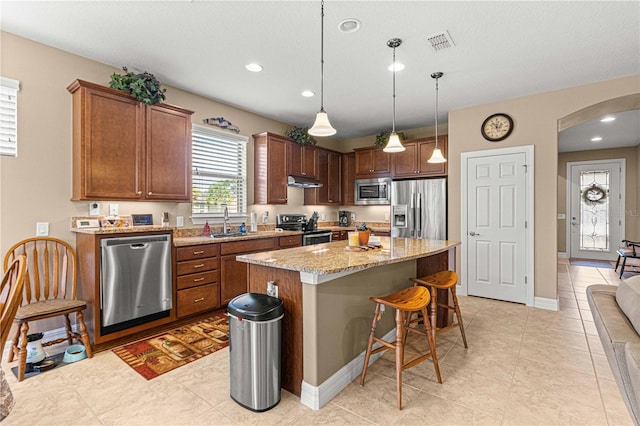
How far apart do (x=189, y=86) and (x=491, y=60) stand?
11.0ft

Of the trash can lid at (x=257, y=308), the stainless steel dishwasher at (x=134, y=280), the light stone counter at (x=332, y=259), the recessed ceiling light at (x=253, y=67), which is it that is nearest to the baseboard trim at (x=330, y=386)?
the trash can lid at (x=257, y=308)

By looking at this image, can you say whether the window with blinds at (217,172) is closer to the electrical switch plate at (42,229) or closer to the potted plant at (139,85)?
the potted plant at (139,85)

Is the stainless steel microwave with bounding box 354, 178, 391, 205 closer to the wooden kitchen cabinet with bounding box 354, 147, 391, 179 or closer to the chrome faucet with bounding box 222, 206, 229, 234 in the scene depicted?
the wooden kitchen cabinet with bounding box 354, 147, 391, 179

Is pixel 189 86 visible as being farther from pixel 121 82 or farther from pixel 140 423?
pixel 140 423

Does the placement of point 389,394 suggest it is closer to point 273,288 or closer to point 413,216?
point 273,288

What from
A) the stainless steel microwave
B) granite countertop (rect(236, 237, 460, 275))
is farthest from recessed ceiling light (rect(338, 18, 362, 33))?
the stainless steel microwave

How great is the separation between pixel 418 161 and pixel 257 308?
4126 millimetres

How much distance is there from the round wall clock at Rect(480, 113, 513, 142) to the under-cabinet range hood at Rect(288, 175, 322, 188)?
106 inches

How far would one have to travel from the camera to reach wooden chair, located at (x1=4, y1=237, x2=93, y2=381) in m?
2.45

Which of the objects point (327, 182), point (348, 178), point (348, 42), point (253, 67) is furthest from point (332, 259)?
point (348, 178)

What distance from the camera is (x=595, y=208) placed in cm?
746

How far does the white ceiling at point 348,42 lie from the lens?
2.35 m

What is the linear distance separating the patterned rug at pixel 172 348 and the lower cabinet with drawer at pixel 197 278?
23 cm

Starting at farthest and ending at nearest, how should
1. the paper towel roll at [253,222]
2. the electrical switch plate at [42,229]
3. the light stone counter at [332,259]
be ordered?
the paper towel roll at [253,222] < the electrical switch plate at [42,229] < the light stone counter at [332,259]
